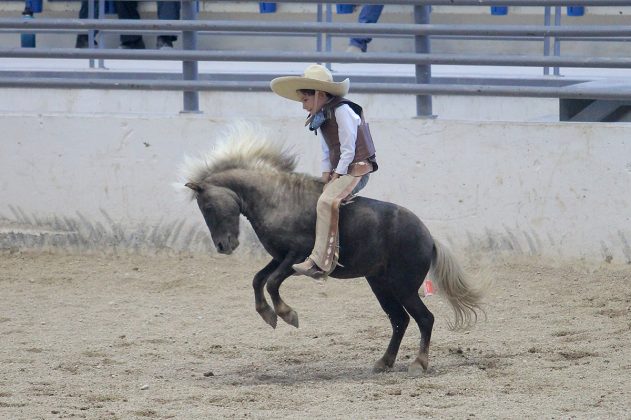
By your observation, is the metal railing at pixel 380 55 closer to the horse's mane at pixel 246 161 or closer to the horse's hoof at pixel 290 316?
the horse's mane at pixel 246 161

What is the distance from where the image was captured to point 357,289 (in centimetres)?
865

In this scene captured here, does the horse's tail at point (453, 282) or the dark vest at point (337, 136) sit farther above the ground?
the dark vest at point (337, 136)

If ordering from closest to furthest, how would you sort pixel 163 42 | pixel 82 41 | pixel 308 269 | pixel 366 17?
pixel 308 269 → pixel 366 17 → pixel 163 42 → pixel 82 41

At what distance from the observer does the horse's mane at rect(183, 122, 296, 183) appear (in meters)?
6.48

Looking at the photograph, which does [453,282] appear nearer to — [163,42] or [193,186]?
[193,186]

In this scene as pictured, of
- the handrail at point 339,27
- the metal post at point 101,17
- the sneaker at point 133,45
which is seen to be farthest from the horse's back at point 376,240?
the sneaker at point 133,45

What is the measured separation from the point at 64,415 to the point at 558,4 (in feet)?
18.0

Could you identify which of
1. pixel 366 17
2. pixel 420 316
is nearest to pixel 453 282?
pixel 420 316

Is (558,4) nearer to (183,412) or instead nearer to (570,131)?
(570,131)

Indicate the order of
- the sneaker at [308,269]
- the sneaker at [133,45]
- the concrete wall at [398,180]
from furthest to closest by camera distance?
the sneaker at [133,45], the concrete wall at [398,180], the sneaker at [308,269]

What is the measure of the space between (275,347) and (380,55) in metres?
3.10

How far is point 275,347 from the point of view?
7164mm

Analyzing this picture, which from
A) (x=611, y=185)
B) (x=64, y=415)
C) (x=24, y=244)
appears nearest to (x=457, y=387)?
(x=64, y=415)

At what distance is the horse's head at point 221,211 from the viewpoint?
6309 millimetres
